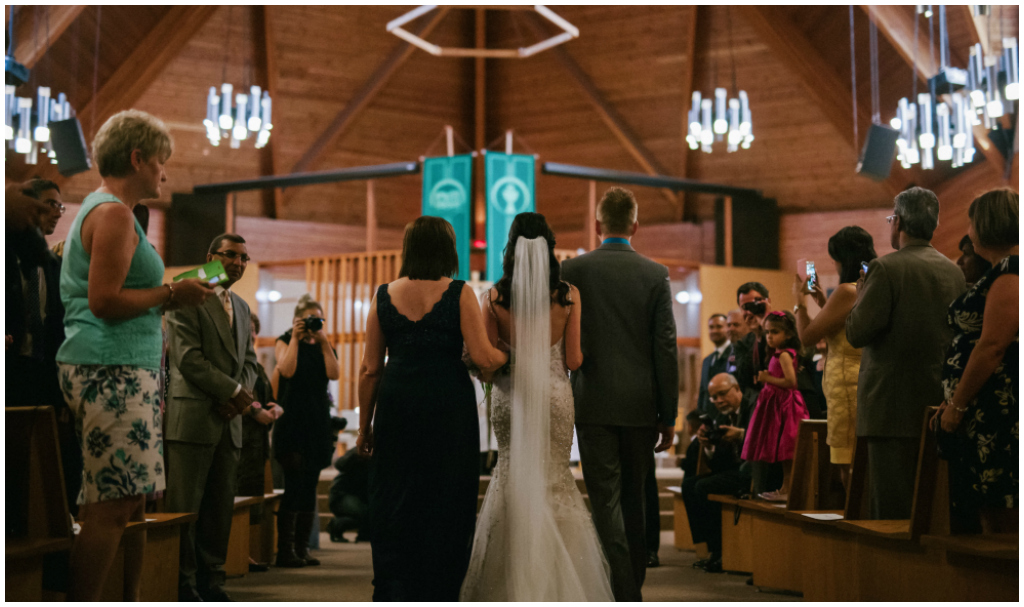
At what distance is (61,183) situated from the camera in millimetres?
12234

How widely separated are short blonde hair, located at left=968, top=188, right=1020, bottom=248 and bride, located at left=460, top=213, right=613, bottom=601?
4.21ft

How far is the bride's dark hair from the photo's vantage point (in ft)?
10.8

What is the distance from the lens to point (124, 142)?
2.65 meters

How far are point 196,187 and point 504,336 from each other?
10.9 metres

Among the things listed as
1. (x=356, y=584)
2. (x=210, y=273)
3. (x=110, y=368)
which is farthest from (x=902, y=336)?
(x=356, y=584)

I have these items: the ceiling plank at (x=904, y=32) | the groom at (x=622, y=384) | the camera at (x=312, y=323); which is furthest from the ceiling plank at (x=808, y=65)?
the groom at (x=622, y=384)

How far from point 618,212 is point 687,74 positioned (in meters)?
9.87

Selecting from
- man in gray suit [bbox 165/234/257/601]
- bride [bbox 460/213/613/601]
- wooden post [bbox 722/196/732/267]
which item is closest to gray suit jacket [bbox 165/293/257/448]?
man in gray suit [bbox 165/234/257/601]

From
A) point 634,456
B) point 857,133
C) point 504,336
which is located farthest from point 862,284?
point 857,133

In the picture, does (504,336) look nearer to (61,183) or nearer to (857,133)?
(857,133)

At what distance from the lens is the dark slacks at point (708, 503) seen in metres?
5.09

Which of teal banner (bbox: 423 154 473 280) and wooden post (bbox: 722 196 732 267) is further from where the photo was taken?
wooden post (bbox: 722 196 732 267)

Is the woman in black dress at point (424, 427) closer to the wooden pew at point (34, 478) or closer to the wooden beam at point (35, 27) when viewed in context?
the wooden pew at point (34, 478)

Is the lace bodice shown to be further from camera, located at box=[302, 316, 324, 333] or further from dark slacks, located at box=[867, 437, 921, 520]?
camera, located at box=[302, 316, 324, 333]
